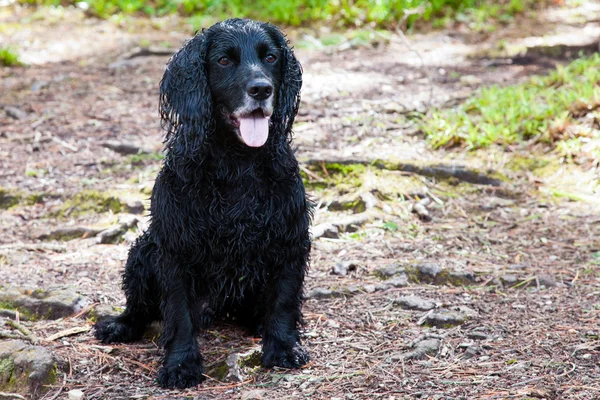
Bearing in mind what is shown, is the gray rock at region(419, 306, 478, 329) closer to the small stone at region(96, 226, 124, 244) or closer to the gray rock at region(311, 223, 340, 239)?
the gray rock at region(311, 223, 340, 239)

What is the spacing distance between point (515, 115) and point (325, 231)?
2483 mm

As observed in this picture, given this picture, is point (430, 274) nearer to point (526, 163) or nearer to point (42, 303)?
point (526, 163)

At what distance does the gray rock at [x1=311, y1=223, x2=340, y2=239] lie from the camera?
507 centimetres

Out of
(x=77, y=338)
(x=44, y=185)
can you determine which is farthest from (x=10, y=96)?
(x=77, y=338)

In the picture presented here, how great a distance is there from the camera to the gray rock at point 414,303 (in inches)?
159

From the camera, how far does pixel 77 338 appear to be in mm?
3791

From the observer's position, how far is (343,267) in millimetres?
4613

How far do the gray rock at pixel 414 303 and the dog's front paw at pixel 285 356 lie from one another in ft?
2.52

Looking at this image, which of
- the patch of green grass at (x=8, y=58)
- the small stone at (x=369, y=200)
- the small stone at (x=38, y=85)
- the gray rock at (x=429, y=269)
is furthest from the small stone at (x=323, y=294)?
the patch of green grass at (x=8, y=58)

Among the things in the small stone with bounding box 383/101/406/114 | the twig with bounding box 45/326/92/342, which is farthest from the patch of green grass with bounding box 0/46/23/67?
the twig with bounding box 45/326/92/342

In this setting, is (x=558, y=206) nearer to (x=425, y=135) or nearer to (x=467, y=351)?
(x=425, y=135)

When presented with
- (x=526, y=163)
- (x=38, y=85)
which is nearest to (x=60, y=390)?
(x=526, y=163)

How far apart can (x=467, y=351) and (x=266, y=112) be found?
4.77ft

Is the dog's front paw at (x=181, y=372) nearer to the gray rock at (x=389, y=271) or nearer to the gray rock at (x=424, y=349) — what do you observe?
the gray rock at (x=424, y=349)
